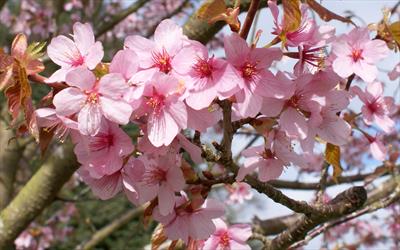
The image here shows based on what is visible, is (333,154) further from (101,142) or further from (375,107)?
(101,142)

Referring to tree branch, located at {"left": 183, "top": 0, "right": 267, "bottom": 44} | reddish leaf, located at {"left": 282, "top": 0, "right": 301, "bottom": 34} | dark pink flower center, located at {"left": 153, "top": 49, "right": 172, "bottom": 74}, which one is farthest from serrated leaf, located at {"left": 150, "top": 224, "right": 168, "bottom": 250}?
tree branch, located at {"left": 183, "top": 0, "right": 267, "bottom": 44}

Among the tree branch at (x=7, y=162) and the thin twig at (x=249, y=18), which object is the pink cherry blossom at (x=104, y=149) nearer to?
the thin twig at (x=249, y=18)

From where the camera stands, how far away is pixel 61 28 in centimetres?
307

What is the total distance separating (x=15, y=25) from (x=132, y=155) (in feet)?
12.1

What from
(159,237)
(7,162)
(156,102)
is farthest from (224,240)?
(7,162)

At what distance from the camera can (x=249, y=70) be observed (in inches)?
27.5

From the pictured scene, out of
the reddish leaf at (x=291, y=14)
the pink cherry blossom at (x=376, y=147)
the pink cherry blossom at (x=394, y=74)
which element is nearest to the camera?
the reddish leaf at (x=291, y=14)

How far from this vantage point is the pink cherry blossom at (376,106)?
3.77ft

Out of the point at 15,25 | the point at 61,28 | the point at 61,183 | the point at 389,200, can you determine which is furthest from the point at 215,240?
the point at 15,25

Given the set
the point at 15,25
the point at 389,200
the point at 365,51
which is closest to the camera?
the point at 365,51

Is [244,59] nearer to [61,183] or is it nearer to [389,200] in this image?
[389,200]

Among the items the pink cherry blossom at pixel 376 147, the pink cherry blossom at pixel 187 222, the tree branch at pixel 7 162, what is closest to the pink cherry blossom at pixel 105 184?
the pink cherry blossom at pixel 187 222

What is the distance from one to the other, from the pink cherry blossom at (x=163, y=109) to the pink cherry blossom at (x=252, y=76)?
0.08 meters

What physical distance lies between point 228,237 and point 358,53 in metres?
0.50
